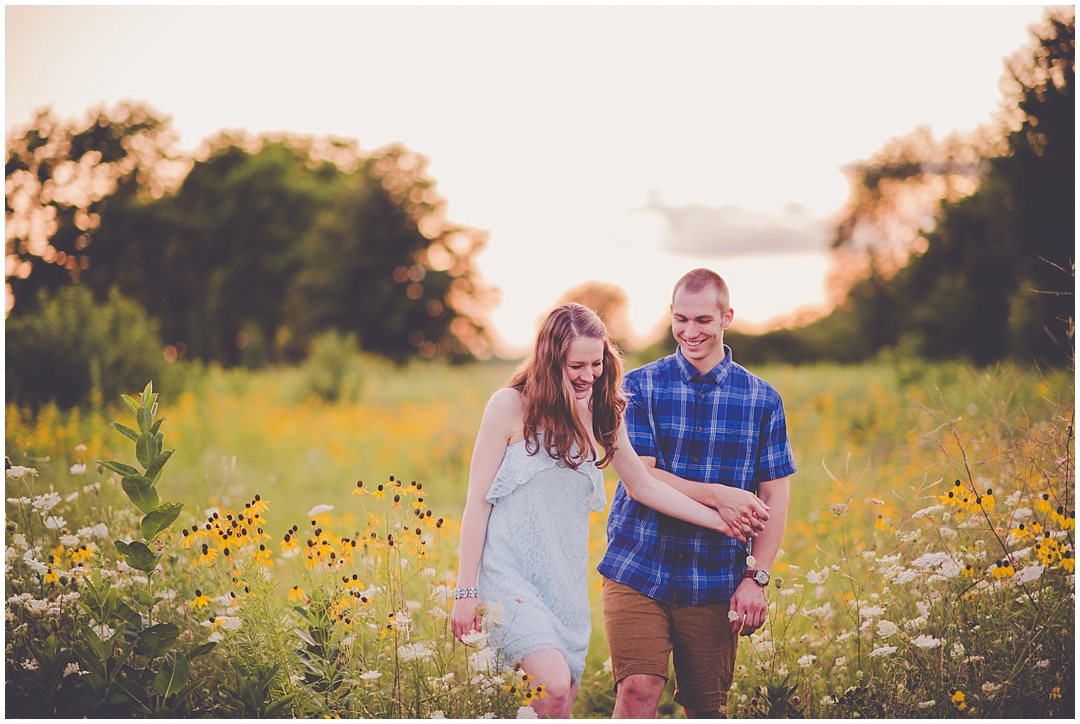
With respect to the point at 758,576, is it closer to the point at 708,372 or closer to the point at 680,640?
the point at 680,640

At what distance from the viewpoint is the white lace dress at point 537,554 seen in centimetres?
288

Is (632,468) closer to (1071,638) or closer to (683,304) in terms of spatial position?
(683,304)

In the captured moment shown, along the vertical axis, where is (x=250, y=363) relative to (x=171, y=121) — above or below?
below

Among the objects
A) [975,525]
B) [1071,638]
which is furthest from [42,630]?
[1071,638]

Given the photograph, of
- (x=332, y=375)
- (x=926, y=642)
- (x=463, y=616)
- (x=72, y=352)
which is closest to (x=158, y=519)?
(x=463, y=616)

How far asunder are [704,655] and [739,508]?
0.63 m

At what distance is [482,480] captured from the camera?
2916mm

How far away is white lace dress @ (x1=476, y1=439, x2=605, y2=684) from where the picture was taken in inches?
114

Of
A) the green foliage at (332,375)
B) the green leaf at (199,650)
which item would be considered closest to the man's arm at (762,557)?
the green leaf at (199,650)

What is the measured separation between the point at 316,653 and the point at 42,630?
136 centimetres

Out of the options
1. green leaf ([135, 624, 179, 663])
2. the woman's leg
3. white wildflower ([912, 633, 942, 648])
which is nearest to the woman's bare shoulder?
the woman's leg

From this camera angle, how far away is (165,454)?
2914mm

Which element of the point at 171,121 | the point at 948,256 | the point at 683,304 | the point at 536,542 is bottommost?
the point at 536,542

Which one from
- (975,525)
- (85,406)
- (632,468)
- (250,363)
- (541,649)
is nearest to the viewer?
(541,649)
